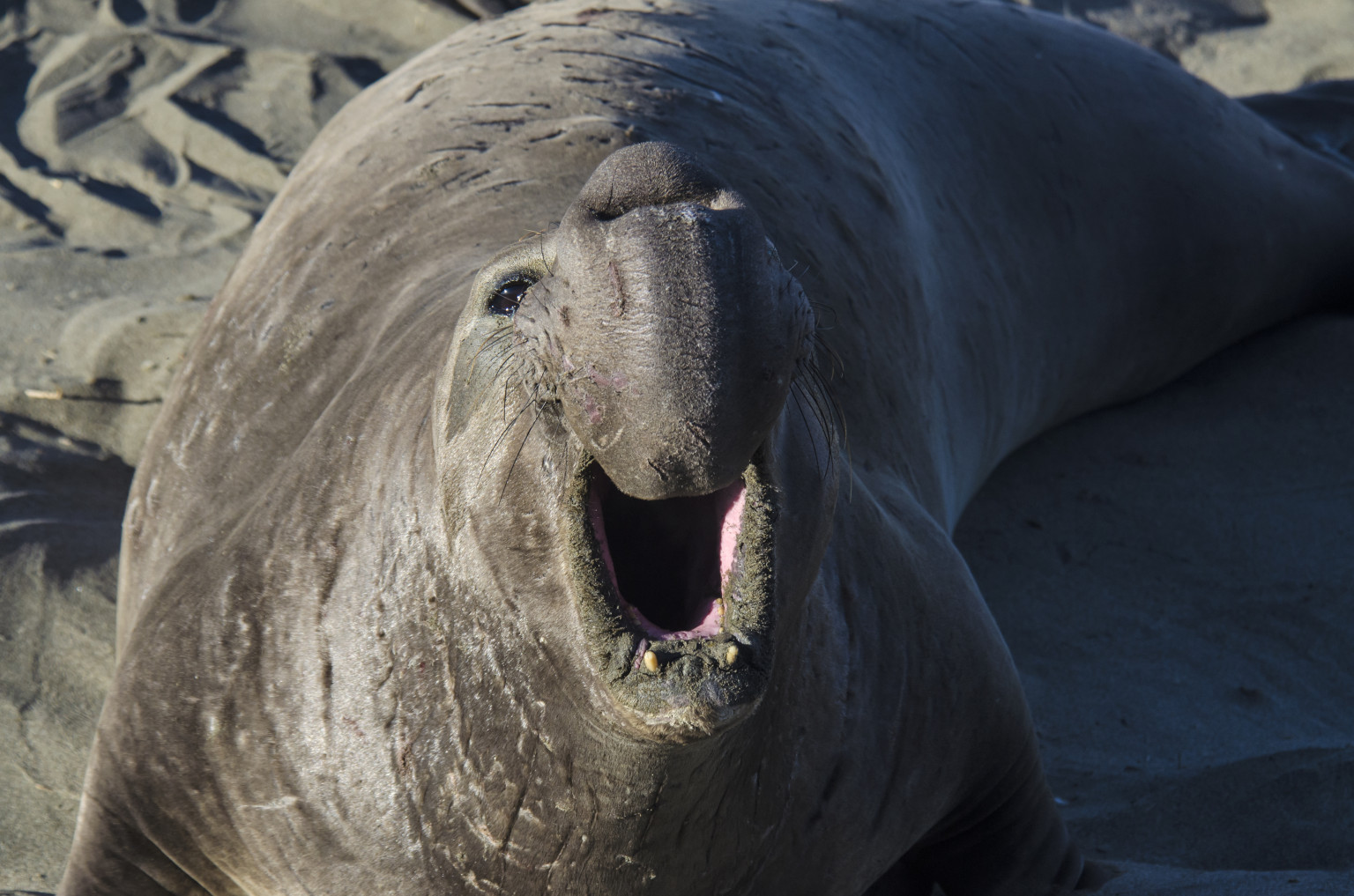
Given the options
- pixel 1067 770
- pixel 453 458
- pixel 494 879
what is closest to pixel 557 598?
pixel 453 458

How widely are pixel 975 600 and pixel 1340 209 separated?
3635 millimetres

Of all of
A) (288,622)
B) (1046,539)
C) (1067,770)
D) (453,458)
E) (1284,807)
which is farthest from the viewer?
(1046,539)

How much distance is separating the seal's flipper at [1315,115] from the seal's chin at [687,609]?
509 centimetres

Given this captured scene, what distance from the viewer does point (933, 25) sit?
4.45 metres

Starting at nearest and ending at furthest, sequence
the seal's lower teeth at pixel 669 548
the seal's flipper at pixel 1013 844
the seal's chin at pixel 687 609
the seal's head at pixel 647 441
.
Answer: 1. the seal's head at pixel 647 441
2. the seal's chin at pixel 687 609
3. the seal's lower teeth at pixel 669 548
4. the seal's flipper at pixel 1013 844

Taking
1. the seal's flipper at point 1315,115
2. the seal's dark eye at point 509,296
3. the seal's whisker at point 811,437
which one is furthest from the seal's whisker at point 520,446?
the seal's flipper at point 1315,115

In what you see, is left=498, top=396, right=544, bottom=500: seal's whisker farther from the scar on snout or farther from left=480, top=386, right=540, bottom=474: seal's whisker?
the scar on snout

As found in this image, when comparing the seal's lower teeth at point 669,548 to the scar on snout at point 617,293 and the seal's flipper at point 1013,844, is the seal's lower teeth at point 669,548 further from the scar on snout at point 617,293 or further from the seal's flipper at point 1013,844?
the seal's flipper at point 1013,844

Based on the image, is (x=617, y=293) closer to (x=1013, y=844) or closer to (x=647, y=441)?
(x=647, y=441)

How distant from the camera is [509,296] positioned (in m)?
1.70

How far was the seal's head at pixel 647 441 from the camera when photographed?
4.45ft

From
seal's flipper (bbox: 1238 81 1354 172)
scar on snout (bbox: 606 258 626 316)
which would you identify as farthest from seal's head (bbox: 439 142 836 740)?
seal's flipper (bbox: 1238 81 1354 172)

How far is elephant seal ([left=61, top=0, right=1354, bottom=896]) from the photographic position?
4.84 feet

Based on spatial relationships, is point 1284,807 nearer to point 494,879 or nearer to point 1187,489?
point 1187,489
